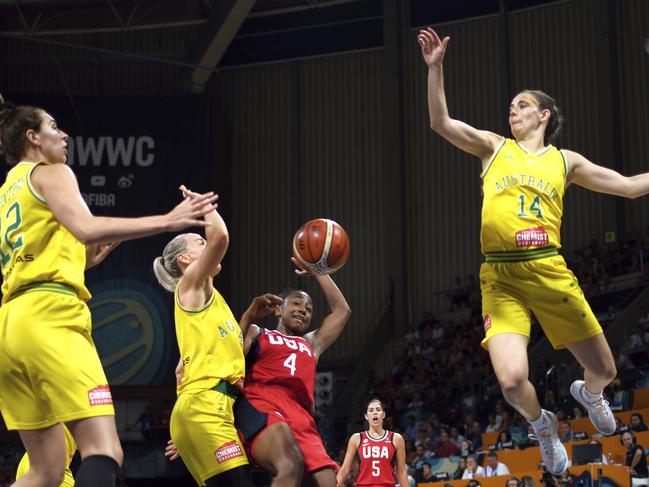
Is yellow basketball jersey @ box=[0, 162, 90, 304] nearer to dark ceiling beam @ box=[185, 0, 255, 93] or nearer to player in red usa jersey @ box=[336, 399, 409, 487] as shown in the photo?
player in red usa jersey @ box=[336, 399, 409, 487]

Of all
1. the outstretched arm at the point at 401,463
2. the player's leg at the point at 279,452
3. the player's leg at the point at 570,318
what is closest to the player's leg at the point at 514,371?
the player's leg at the point at 570,318

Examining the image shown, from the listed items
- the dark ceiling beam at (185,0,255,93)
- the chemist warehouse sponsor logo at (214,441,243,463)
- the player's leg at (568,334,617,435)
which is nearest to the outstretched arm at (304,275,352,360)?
the chemist warehouse sponsor logo at (214,441,243,463)

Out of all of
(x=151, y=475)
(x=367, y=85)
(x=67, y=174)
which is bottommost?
(x=151, y=475)

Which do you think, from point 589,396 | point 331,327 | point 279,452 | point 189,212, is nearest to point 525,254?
point 589,396

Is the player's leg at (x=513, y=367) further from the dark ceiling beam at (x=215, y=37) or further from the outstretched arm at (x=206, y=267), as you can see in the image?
the dark ceiling beam at (x=215, y=37)

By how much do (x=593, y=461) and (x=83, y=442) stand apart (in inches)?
361

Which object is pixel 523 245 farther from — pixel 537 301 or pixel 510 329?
pixel 510 329

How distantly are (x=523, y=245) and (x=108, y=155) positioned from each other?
66.1 ft

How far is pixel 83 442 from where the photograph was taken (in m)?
4.50

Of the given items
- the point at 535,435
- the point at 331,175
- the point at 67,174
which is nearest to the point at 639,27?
the point at 331,175

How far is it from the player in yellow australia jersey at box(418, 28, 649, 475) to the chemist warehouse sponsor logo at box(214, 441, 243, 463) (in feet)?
5.67

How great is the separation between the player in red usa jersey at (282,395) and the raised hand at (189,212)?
2.45m

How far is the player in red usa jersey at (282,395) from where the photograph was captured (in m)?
6.68

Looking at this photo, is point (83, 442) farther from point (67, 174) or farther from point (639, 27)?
point (639, 27)
